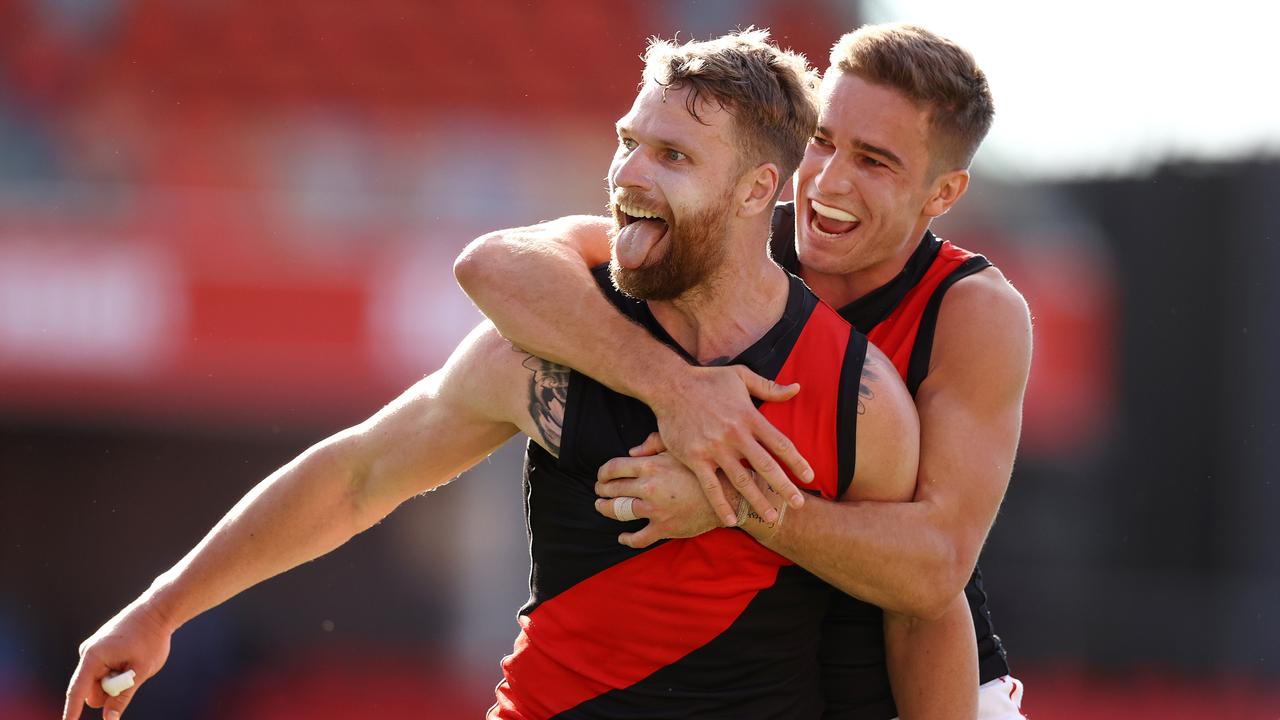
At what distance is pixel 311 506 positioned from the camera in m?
3.52

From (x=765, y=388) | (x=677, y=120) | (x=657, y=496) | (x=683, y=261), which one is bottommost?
(x=657, y=496)

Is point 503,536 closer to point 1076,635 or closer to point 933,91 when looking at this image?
point 1076,635

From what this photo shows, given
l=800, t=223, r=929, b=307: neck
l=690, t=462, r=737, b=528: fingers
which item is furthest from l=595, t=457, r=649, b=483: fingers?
l=800, t=223, r=929, b=307: neck

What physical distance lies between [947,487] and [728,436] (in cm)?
60

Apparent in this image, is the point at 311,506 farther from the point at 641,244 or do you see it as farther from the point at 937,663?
the point at 937,663

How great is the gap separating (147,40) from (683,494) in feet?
41.6

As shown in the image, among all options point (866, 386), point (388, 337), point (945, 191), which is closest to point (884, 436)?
point (866, 386)

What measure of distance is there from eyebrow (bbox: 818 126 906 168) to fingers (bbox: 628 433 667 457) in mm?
1266

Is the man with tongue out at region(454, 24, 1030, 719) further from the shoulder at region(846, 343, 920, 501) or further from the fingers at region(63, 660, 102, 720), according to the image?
the fingers at region(63, 660, 102, 720)

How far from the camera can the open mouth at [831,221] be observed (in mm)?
3955

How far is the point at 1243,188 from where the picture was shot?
48.9ft

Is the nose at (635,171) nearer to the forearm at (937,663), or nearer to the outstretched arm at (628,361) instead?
the outstretched arm at (628,361)

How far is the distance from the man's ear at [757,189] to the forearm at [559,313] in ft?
1.13

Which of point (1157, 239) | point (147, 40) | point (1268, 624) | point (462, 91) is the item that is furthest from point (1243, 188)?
point (147, 40)
